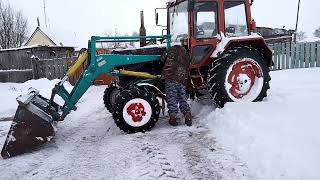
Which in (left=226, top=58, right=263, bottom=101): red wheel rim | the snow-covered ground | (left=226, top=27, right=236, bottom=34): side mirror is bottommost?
the snow-covered ground

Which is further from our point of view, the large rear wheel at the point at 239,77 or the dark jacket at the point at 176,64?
the large rear wheel at the point at 239,77

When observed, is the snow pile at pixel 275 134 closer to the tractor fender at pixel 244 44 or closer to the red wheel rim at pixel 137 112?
→ the tractor fender at pixel 244 44

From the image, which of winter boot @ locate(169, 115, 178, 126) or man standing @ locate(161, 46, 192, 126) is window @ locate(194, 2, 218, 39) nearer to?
man standing @ locate(161, 46, 192, 126)

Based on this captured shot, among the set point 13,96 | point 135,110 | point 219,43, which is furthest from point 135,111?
point 13,96

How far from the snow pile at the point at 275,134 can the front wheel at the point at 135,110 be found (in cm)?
111

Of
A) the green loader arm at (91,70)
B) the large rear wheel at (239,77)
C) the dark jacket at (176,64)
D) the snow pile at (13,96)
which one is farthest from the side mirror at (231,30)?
the snow pile at (13,96)

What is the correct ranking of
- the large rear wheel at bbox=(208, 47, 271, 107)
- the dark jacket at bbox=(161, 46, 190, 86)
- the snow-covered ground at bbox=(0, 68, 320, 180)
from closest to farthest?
the snow-covered ground at bbox=(0, 68, 320, 180)
the dark jacket at bbox=(161, 46, 190, 86)
the large rear wheel at bbox=(208, 47, 271, 107)

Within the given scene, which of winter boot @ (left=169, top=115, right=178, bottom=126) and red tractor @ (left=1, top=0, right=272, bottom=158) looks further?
winter boot @ (left=169, top=115, right=178, bottom=126)

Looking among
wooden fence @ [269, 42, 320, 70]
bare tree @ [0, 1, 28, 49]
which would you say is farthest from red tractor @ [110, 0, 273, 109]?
bare tree @ [0, 1, 28, 49]

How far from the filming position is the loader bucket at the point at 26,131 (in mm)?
5551

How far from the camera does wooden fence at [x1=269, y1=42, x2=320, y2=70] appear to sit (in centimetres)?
1566

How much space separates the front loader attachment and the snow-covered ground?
19 centimetres

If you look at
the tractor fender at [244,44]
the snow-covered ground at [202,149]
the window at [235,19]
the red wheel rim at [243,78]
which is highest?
the window at [235,19]

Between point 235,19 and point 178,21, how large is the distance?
1.17 meters
